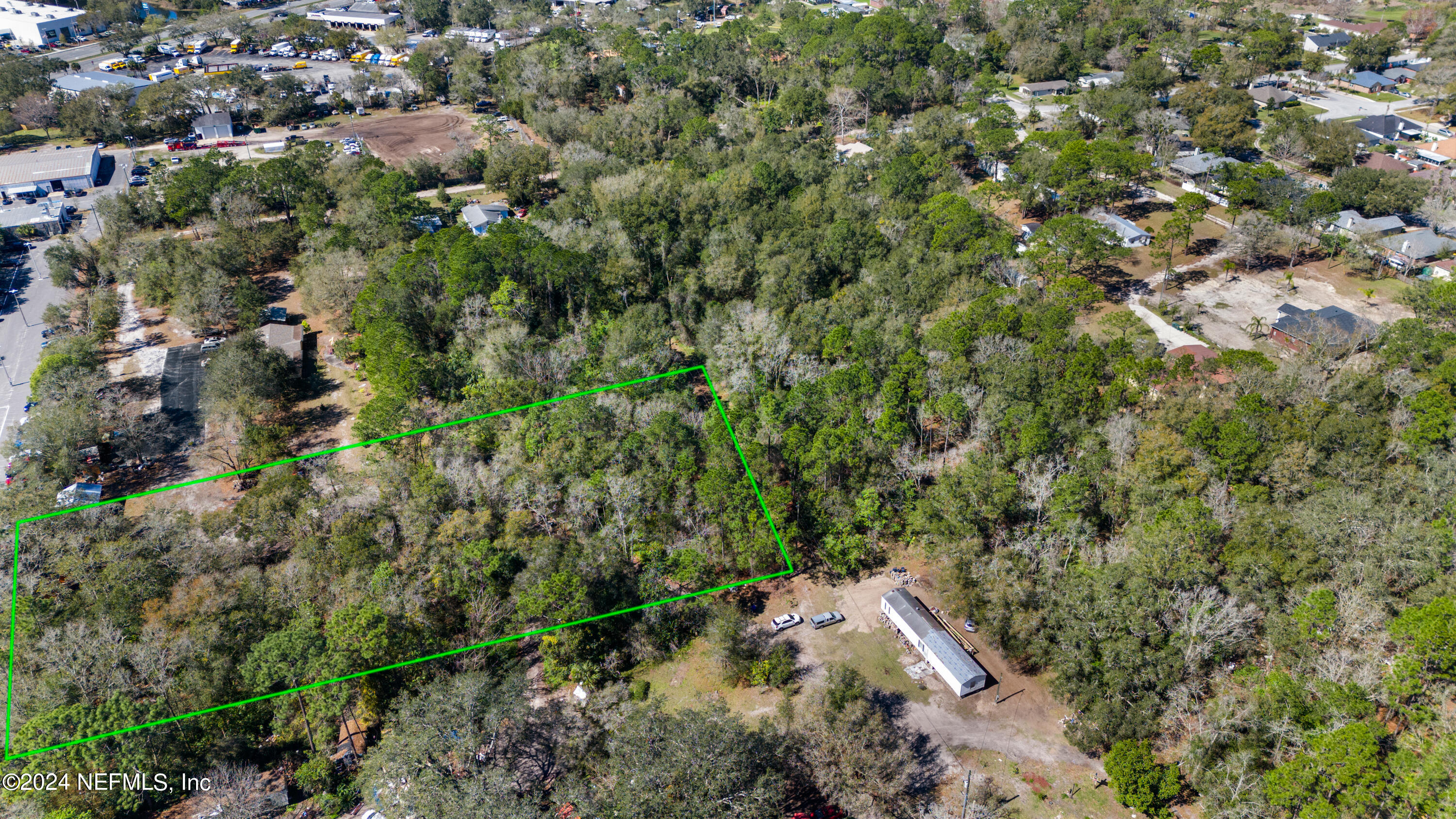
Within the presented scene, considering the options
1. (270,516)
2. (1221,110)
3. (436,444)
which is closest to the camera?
(270,516)

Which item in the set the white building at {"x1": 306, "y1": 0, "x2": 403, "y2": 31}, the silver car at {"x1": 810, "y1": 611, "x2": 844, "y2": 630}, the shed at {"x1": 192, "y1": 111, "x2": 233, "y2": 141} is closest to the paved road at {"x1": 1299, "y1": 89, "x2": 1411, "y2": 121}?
the silver car at {"x1": 810, "y1": 611, "x2": 844, "y2": 630}

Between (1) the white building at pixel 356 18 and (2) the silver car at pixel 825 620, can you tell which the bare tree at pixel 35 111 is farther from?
(2) the silver car at pixel 825 620

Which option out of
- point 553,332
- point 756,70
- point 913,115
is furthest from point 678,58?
point 553,332

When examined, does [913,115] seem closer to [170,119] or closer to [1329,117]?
[1329,117]

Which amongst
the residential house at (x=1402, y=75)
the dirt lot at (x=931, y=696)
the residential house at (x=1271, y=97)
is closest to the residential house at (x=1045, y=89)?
the residential house at (x=1271, y=97)

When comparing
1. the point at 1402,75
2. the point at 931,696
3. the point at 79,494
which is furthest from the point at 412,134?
the point at 1402,75

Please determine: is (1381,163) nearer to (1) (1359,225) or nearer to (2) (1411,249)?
(1) (1359,225)
